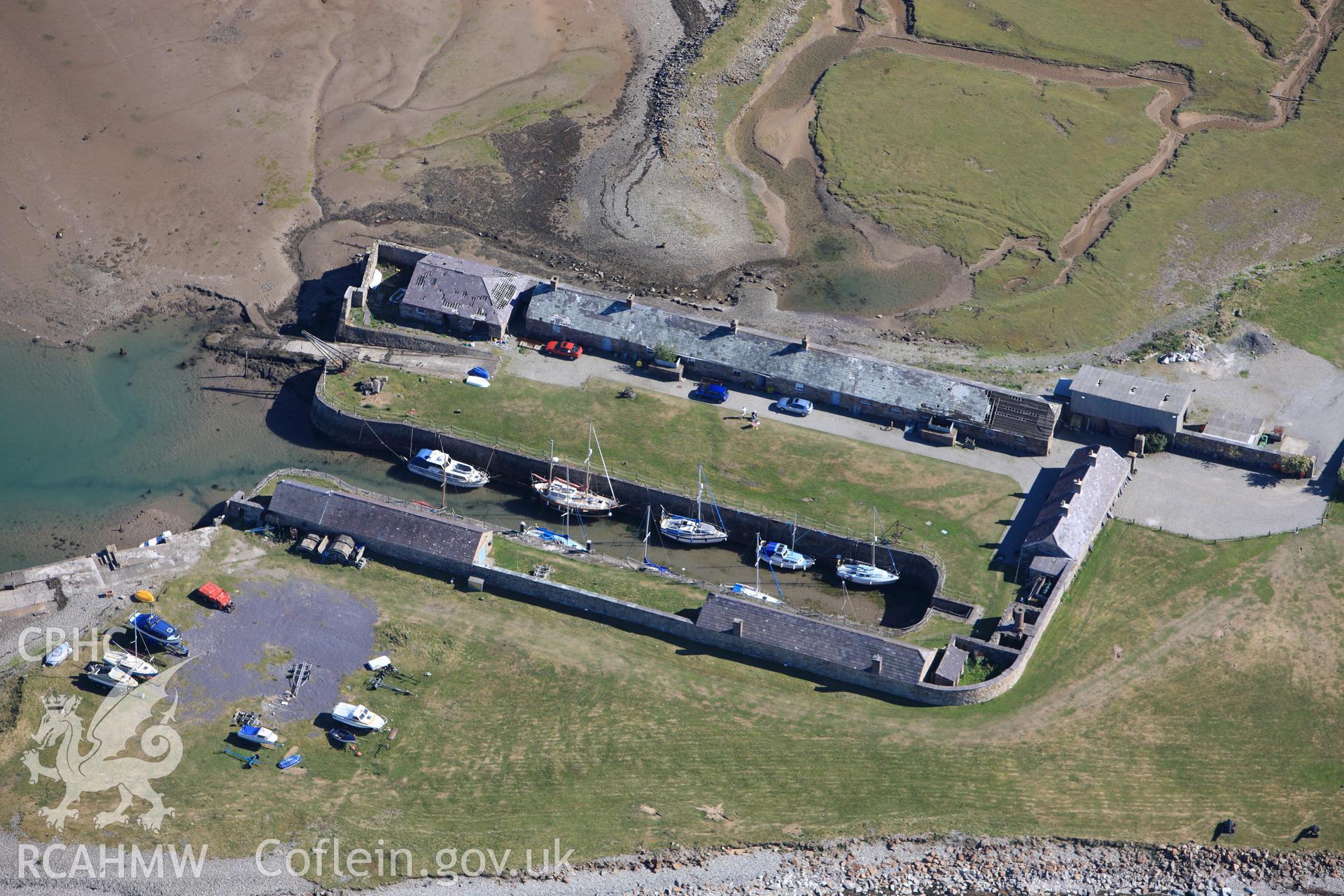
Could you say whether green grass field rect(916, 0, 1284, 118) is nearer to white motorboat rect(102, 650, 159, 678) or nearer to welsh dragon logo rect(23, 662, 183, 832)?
white motorboat rect(102, 650, 159, 678)

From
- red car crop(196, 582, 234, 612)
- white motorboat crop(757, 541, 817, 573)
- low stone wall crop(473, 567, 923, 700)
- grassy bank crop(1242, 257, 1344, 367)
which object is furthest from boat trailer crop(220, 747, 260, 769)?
grassy bank crop(1242, 257, 1344, 367)

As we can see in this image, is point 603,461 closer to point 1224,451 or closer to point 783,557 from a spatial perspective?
point 783,557

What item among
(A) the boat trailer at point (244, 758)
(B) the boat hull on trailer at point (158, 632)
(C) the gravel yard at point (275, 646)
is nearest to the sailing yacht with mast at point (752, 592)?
(C) the gravel yard at point (275, 646)

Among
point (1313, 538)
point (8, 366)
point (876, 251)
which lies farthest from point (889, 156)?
point (8, 366)

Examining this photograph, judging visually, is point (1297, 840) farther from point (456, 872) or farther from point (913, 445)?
point (456, 872)

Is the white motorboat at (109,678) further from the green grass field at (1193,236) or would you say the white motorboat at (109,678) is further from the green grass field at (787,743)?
the green grass field at (1193,236)
